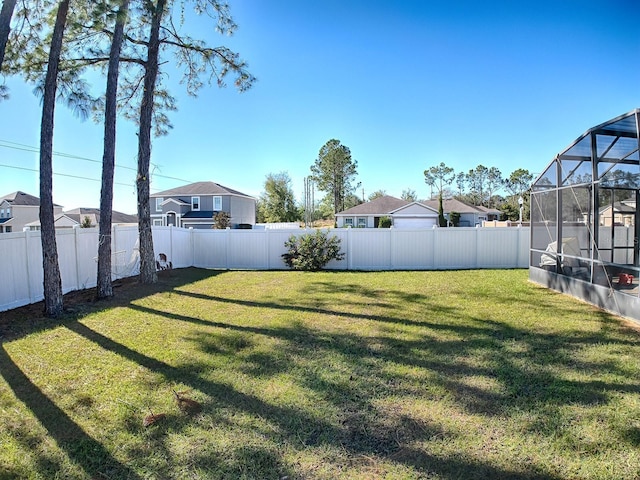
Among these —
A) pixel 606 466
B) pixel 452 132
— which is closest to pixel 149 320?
pixel 606 466

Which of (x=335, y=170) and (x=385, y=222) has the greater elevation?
(x=335, y=170)

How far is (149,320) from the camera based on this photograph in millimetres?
5609

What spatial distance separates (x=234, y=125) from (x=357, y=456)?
16.6 meters

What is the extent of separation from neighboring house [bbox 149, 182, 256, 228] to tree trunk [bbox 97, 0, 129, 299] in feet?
72.4

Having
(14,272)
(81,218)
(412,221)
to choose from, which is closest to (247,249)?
(14,272)

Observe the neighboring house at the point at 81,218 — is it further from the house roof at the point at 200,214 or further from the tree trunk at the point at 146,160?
the tree trunk at the point at 146,160

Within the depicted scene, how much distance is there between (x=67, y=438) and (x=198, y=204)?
98.9ft

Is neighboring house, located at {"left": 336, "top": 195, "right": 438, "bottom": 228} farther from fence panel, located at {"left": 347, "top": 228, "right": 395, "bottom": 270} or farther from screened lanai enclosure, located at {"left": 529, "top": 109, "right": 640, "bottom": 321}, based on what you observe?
screened lanai enclosure, located at {"left": 529, "top": 109, "right": 640, "bottom": 321}

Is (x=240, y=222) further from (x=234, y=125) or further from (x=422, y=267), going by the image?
(x=422, y=267)

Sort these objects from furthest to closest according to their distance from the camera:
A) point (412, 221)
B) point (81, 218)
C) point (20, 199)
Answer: point (20, 199) < point (81, 218) < point (412, 221)

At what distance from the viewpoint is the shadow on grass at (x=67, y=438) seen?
84.6 inches

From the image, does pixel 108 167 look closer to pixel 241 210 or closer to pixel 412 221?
pixel 241 210

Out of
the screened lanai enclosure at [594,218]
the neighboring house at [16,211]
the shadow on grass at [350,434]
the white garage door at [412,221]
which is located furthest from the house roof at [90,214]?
the shadow on grass at [350,434]

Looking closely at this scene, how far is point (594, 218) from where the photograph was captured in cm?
680
